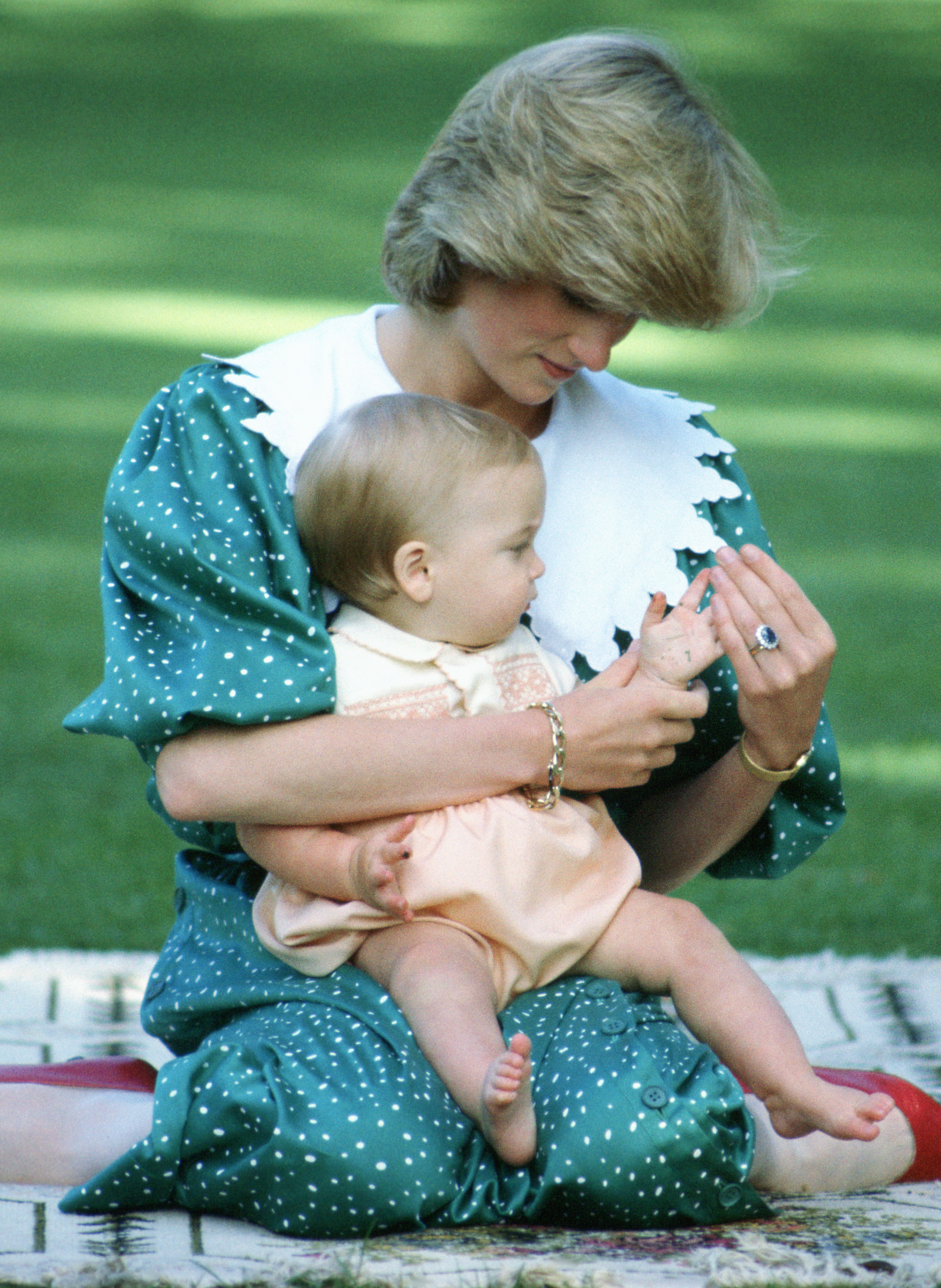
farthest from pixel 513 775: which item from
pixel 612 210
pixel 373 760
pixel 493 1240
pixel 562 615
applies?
pixel 612 210

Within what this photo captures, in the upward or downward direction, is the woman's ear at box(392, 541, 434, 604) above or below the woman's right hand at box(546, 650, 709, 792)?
above

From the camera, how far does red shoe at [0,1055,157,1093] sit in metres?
2.33

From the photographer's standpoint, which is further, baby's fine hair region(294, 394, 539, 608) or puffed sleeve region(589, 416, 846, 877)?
puffed sleeve region(589, 416, 846, 877)

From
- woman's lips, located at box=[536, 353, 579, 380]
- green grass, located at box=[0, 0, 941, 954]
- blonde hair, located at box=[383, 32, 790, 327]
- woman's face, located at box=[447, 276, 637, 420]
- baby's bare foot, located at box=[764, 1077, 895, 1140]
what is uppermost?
blonde hair, located at box=[383, 32, 790, 327]

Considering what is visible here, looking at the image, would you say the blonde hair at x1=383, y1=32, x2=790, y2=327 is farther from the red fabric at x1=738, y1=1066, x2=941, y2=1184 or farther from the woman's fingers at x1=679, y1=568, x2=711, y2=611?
the red fabric at x1=738, y1=1066, x2=941, y2=1184

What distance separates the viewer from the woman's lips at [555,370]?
230 cm

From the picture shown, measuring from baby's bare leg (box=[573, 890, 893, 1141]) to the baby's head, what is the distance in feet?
1.24

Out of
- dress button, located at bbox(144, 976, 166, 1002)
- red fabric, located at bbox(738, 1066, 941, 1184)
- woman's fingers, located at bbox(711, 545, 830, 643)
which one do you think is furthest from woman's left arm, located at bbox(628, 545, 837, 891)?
dress button, located at bbox(144, 976, 166, 1002)

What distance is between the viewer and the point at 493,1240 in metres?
1.98

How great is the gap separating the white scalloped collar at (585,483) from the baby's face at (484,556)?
0.19 m

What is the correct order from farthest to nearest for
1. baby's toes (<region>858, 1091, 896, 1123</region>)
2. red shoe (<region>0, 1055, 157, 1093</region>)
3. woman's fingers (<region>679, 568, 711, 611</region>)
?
red shoe (<region>0, 1055, 157, 1093</region>)
woman's fingers (<region>679, 568, 711, 611</region>)
baby's toes (<region>858, 1091, 896, 1123</region>)

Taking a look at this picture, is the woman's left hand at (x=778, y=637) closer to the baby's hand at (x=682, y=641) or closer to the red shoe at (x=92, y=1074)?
the baby's hand at (x=682, y=641)

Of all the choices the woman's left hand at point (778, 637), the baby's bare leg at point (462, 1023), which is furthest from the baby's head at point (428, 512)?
the baby's bare leg at point (462, 1023)

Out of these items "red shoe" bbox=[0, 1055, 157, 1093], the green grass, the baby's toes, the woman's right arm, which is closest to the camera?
the baby's toes
